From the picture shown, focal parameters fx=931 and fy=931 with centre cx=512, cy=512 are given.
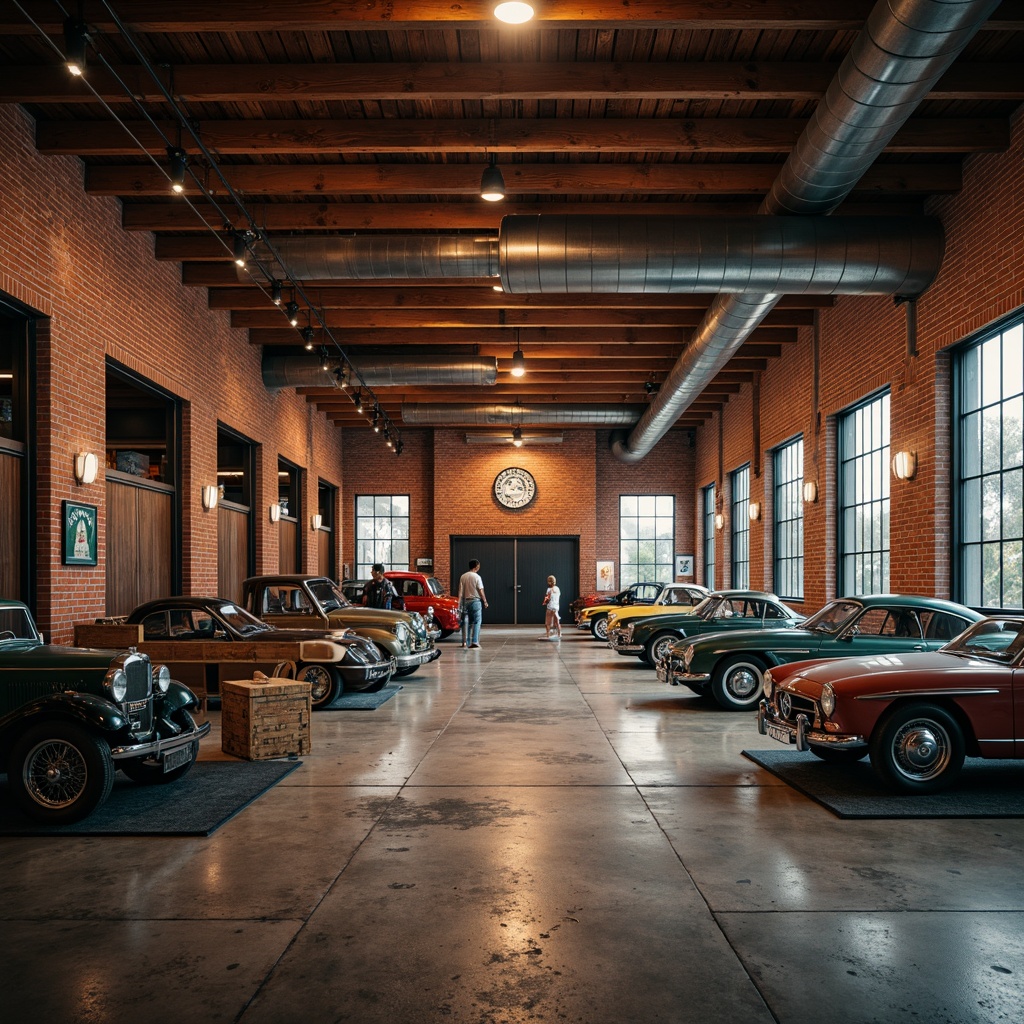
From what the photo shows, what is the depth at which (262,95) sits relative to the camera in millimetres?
8195

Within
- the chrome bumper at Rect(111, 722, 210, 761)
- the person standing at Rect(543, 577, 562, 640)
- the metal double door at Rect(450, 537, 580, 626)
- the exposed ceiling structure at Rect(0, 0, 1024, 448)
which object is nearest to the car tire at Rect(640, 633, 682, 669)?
the exposed ceiling structure at Rect(0, 0, 1024, 448)

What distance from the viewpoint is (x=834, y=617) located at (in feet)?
31.7

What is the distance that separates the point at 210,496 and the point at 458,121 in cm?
752

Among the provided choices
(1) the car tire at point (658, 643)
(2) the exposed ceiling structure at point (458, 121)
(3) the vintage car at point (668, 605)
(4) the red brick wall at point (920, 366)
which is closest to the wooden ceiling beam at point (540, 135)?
(2) the exposed ceiling structure at point (458, 121)

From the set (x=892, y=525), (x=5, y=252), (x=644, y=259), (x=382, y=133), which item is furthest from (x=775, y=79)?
(x=5, y=252)

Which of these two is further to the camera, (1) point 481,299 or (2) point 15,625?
(1) point 481,299

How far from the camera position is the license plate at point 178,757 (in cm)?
662

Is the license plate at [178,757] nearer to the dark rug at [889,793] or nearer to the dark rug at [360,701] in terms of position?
the dark rug at [360,701]

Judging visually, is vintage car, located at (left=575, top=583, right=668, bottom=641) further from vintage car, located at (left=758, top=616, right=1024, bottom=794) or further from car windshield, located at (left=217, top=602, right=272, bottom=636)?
vintage car, located at (left=758, top=616, right=1024, bottom=794)

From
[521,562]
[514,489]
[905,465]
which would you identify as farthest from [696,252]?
[521,562]

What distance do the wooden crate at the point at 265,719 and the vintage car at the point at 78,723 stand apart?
62 centimetres

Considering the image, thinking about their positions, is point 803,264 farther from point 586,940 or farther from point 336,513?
point 336,513

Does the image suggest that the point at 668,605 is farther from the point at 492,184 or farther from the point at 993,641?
the point at 993,641

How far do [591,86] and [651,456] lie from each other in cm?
1954
